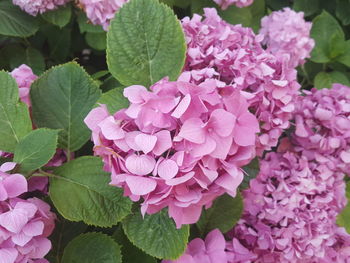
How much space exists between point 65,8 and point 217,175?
697 mm

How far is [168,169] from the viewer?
1.62 feet

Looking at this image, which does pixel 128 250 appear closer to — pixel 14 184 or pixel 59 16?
pixel 14 184

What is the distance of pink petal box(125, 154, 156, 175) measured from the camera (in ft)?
1.63

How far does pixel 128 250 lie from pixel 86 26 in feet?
1.90

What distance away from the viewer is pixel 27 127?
0.64m

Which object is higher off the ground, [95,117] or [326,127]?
[95,117]

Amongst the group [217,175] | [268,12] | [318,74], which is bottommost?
[318,74]

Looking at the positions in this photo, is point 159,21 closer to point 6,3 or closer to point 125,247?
point 125,247

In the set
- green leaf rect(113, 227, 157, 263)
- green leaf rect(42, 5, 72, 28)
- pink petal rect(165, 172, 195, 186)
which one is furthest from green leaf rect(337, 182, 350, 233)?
green leaf rect(42, 5, 72, 28)

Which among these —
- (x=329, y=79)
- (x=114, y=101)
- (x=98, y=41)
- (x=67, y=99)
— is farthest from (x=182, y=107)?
(x=329, y=79)

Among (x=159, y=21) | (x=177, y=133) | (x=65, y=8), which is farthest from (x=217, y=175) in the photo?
(x=65, y=8)

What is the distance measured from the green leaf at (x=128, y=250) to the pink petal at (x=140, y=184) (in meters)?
0.20

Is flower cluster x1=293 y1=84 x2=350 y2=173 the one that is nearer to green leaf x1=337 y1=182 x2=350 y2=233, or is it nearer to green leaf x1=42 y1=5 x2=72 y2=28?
green leaf x1=337 y1=182 x2=350 y2=233

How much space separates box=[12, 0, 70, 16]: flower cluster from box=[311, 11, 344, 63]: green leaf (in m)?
0.62
